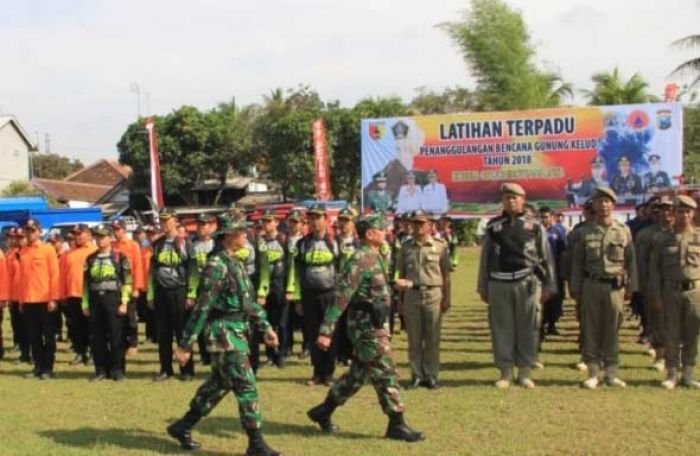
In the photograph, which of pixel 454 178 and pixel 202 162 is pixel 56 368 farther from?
pixel 202 162

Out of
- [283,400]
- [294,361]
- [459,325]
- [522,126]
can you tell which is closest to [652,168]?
[522,126]

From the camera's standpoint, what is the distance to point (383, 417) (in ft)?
24.0

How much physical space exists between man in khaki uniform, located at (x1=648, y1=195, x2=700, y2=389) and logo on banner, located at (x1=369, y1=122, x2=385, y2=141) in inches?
589

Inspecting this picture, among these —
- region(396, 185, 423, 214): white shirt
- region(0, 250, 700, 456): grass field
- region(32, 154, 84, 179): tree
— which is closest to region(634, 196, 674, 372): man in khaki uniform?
region(0, 250, 700, 456): grass field

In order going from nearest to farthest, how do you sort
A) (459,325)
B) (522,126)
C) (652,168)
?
(459,325)
(652,168)
(522,126)

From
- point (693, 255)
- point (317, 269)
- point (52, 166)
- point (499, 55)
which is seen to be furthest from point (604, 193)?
point (52, 166)

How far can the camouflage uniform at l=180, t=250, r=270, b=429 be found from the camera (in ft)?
19.7

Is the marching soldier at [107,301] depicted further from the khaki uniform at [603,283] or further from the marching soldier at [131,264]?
the khaki uniform at [603,283]

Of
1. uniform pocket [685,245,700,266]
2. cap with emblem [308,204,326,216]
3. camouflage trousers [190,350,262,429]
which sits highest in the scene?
cap with emblem [308,204,326,216]

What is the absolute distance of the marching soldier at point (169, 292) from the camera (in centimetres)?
965

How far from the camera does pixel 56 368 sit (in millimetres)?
11039

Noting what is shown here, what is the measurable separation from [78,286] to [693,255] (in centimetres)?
768

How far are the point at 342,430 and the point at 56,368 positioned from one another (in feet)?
18.7

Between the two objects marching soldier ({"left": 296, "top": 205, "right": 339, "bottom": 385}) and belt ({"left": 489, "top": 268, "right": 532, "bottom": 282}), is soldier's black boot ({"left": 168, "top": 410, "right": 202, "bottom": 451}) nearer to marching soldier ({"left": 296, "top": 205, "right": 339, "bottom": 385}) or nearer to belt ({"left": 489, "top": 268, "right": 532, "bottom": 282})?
marching soldier ({"left": 296, "top": 205, "right": 339, "bottom": 385})
